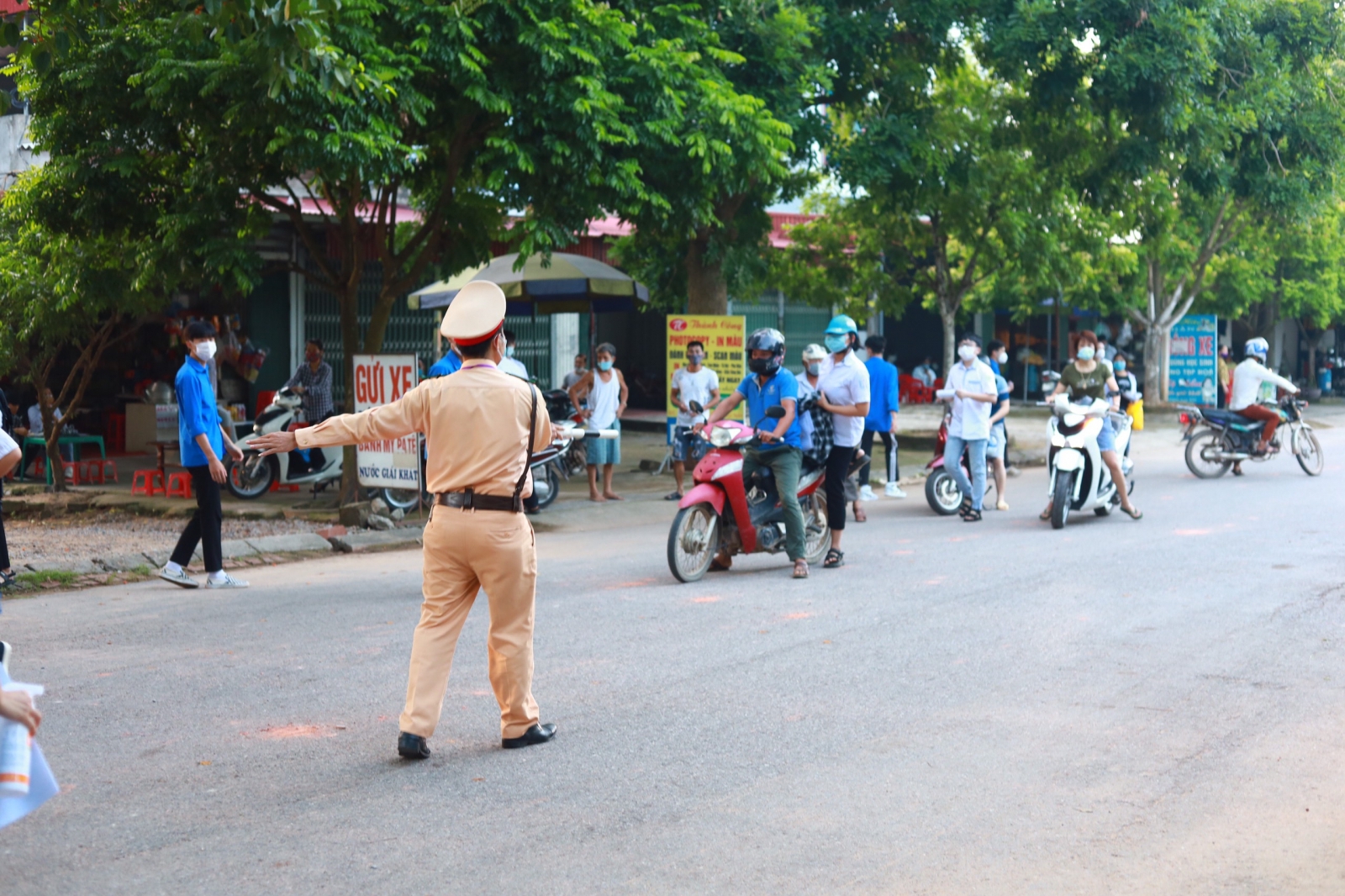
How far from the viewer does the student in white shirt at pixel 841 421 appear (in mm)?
10586

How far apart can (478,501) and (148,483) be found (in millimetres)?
11508

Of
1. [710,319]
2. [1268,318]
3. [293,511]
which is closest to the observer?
[293,511]

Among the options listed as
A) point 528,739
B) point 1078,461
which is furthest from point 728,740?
point 1078,461

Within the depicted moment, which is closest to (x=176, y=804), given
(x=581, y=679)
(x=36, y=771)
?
(x=36, y=771)

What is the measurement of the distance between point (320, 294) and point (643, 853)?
18708mm

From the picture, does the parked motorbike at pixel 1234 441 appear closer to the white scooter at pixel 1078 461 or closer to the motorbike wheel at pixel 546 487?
the white scooter at pixel 1078 461

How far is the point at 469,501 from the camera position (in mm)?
5508

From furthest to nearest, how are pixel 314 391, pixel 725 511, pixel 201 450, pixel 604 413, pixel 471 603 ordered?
pixel 604 413, pixel 314 391, pixel 725 511, pixel 201 450, pixel 471 603

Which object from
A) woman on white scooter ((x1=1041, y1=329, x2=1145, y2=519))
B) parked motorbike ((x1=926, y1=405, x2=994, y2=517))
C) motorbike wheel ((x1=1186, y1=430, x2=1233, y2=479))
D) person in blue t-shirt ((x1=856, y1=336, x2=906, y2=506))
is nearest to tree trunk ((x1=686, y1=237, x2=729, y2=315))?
person in blue t-shirt ((x1=856, y1=336, x2=906, y2=506))

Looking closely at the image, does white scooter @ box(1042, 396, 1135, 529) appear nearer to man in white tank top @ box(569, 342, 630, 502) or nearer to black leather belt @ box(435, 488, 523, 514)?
man in white tank top @ box(569, 342, 630, 502)

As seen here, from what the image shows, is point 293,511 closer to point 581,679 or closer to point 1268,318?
point 581,679

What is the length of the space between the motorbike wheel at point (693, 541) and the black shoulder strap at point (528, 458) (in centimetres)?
393

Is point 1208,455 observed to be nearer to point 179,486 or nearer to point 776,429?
point 776,429

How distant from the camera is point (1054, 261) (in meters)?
22.2
